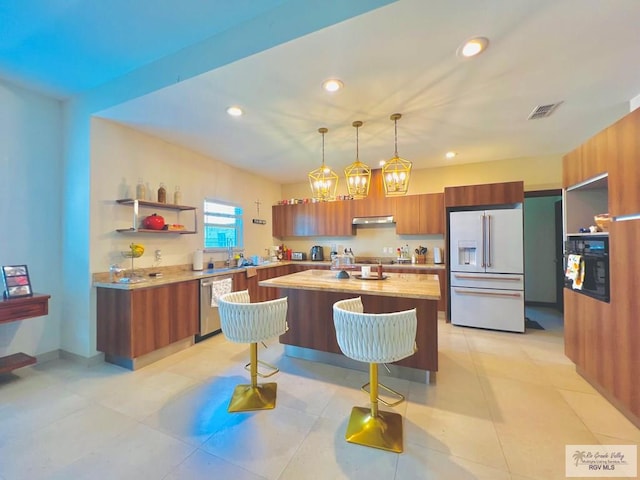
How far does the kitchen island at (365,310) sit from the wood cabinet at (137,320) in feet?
4.15

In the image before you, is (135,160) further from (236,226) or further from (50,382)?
(50,382)

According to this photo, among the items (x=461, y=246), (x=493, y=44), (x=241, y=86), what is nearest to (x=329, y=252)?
(x=461, y=246)

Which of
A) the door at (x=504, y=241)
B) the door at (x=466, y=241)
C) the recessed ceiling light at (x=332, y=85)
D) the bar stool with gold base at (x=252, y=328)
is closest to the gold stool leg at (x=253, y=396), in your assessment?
the bar stool with gold base at (x=252, y=328)

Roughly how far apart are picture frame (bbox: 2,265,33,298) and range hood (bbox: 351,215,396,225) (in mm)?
4567

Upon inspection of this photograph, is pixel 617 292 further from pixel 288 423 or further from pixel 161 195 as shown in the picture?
pixel 161 195

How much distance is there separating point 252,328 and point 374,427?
3.64 feet

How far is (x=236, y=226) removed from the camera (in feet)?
16.5

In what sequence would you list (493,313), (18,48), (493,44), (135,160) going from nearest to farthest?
(493,44), (18,48), (135,160), (493,313)

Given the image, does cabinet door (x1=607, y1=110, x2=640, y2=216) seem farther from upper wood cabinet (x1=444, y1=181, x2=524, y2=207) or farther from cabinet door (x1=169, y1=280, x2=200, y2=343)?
cabinet door (x1=169, y1=280, x2=200, y2=343)

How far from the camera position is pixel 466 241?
404 centimetres

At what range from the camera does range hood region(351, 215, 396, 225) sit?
16.7 ft

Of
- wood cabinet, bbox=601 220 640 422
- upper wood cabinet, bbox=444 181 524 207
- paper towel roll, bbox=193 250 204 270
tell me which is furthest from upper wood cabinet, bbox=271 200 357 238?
wood cabinet, bbox=601 220 640 422

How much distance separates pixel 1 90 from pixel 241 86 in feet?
8.21

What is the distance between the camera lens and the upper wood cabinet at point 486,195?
3914 mm
